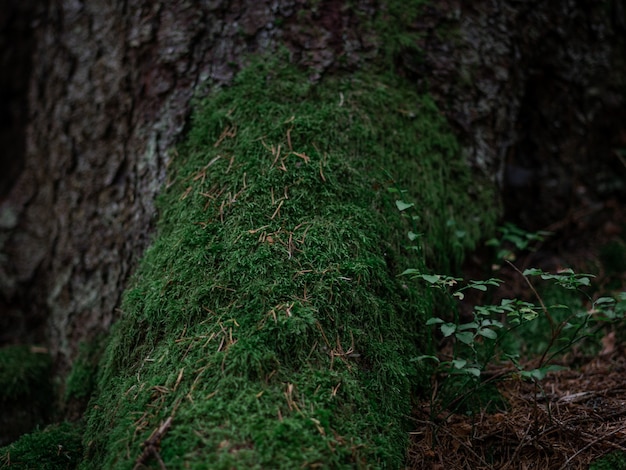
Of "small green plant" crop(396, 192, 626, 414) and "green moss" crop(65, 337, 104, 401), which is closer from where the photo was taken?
"small green plant" crop(396, 192, 626, 414)

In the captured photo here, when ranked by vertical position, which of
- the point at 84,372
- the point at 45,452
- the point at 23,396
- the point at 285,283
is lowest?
the point at 23,396

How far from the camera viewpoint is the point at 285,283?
6.35 feet

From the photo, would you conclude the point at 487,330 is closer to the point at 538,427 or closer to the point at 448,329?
the point at 448,329

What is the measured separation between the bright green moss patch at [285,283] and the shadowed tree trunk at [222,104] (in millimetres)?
64

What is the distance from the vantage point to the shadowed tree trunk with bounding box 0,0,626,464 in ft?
8.64

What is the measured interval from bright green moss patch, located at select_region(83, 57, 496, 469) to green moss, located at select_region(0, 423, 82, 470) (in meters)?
0.17

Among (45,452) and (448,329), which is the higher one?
(448,329)

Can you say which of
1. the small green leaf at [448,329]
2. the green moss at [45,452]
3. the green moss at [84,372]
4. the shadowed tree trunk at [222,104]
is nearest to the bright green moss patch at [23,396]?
the shadowed tree trunk at [222,104]

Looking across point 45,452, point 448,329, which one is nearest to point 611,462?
point 448,329

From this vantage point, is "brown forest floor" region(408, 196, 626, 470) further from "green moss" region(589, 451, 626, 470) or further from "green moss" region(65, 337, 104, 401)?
"green moss" region(65, 337, 104, 401)

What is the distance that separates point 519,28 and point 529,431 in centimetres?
235

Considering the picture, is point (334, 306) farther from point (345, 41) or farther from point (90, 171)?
point (90, 171)

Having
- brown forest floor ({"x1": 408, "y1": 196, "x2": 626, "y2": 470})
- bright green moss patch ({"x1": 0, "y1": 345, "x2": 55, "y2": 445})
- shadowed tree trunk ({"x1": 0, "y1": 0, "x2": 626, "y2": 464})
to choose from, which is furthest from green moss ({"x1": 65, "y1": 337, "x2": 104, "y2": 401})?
brown forest floor ({"x1": 408, "y1": 196, "x2": 626, "y2": 470})

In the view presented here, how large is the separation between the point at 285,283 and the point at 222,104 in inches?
43.0
